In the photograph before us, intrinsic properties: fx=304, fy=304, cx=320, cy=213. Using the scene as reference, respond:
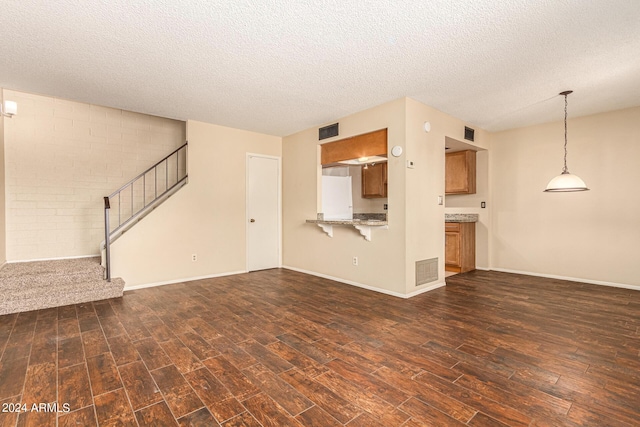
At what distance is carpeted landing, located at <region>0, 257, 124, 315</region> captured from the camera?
3477mm

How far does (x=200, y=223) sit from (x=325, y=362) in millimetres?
3585

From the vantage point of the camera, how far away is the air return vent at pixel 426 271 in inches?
163

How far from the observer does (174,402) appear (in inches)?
70.8

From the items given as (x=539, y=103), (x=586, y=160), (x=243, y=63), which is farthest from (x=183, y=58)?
(x=586, y=160)

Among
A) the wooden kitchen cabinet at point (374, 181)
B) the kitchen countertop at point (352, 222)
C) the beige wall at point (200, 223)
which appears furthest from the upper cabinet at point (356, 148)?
the wooden kitchen cabinet at point (374, 181)

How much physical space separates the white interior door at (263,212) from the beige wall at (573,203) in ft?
13.7

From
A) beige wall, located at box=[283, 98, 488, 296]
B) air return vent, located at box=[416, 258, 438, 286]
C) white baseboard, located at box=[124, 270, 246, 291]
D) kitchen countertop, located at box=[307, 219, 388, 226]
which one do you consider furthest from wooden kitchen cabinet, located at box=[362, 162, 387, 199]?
white baseboard, located at box=[124, 270, 246, 291]

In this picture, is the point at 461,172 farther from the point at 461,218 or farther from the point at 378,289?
the point at 378,289

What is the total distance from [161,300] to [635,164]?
6771 millimetres

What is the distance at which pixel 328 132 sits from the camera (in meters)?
5.04

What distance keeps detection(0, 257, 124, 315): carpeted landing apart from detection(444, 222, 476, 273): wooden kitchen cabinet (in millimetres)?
5303

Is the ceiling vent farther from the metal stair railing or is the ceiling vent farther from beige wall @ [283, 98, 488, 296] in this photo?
the metal stair railing

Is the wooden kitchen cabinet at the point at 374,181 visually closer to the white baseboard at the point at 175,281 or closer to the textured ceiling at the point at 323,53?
the textured ceiling at the point at 323,53

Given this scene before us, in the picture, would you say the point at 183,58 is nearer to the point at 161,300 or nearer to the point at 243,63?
the point at 243,63
